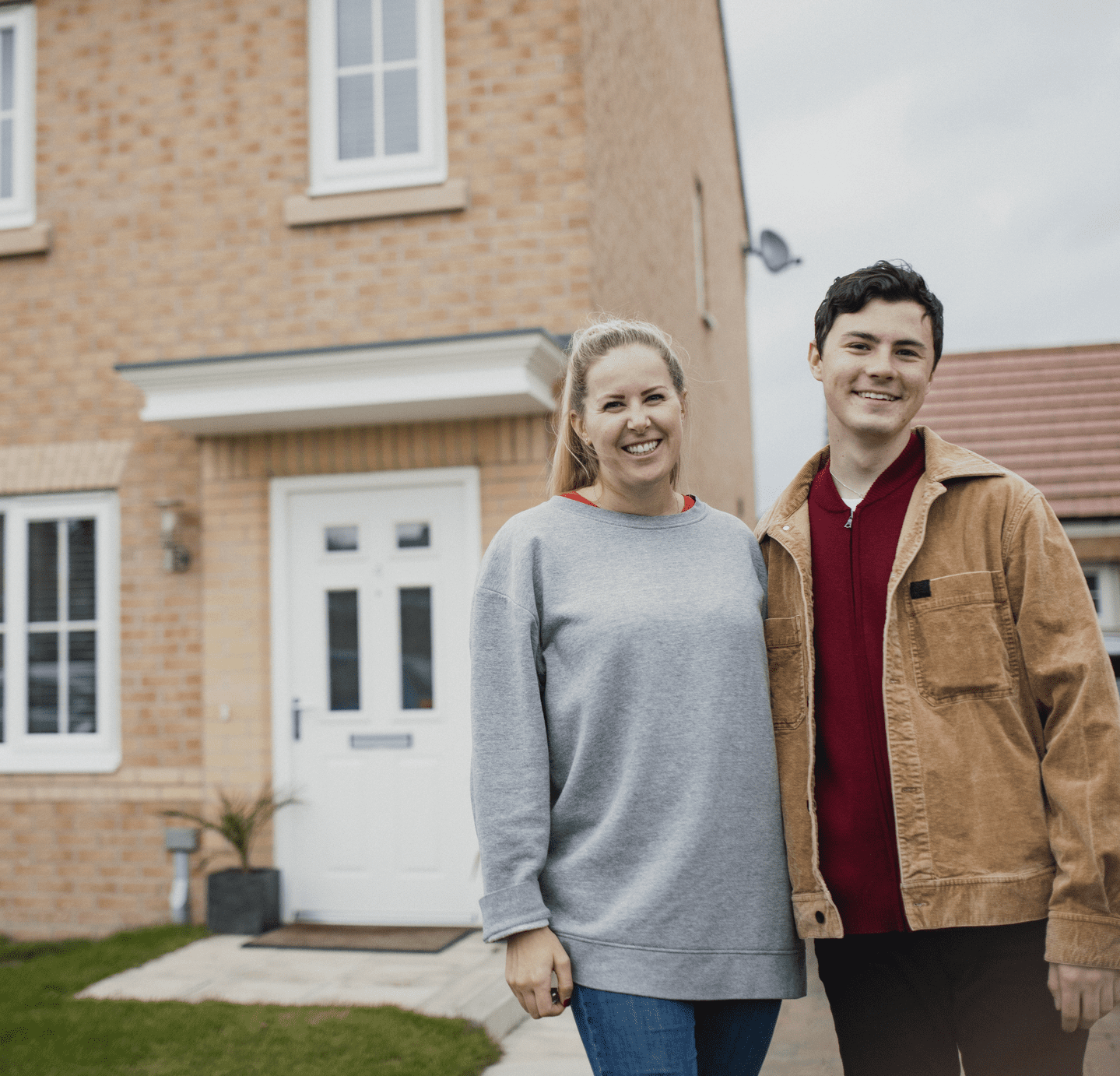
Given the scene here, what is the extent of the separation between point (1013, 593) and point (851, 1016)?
83cm

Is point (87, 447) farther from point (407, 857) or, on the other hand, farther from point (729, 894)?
point (729, 894)

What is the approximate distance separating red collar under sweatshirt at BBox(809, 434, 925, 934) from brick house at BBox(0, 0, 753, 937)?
3.32 metres

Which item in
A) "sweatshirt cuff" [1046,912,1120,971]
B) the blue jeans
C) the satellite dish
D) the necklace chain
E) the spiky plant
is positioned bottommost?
the spiky plant

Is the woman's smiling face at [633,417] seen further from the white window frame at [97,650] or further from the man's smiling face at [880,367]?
the white window frame at [97,650]

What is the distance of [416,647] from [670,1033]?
13.6 feet

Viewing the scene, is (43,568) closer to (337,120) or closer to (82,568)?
(82,568)

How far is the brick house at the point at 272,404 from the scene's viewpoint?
5.56 m

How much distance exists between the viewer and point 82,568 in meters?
6.18

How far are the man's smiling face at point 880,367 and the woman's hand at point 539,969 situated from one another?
1.06m

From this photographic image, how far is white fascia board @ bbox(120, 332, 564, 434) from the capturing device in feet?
16.5

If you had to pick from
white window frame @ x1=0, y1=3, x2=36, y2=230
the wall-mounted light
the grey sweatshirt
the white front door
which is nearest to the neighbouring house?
the white front door

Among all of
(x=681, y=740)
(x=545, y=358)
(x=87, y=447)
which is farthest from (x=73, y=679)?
(x=681, y=740)

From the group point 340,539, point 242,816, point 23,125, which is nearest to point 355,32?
point 23,125

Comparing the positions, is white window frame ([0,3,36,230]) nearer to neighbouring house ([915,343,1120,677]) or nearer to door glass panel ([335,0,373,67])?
door glass panel ([335,0,373,67])
